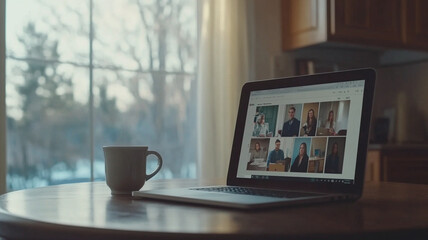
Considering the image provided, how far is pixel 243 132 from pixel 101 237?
1.98 feet

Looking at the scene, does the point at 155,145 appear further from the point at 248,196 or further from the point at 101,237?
the point at 101,237

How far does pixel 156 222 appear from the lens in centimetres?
77

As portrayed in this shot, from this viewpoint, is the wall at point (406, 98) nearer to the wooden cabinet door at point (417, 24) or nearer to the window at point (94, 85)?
the wooden cabinet door at point (417, 24)

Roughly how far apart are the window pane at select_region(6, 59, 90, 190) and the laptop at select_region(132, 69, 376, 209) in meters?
1.60

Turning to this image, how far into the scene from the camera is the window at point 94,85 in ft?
8.45

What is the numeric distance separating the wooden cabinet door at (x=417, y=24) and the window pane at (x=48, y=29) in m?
1.89

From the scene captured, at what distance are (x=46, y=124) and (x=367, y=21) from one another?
72.9 inches

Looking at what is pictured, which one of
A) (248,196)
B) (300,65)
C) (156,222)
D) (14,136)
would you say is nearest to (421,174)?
(300,65)

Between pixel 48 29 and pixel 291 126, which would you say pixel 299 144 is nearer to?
pixel 291 126

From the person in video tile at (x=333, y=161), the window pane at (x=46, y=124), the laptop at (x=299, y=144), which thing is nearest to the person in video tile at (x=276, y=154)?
the laptop at (x=299, y=144)

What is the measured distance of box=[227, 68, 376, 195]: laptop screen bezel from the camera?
1020mm

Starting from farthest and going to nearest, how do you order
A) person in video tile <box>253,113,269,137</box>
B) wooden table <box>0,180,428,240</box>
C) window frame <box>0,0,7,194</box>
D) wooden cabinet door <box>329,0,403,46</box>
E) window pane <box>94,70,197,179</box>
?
wooden cabinet door <box>329,0,403,46</box> < window pane <box>94,70,197,179</box> < window frame <box>0,0,7,194</box> < person in video tile <box>253,113,269,137</box> < wooden table <box>0,180,428,240</box>

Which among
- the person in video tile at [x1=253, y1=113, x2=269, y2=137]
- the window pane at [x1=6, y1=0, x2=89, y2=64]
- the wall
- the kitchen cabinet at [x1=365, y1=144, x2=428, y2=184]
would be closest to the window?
the window pane at [x1=6, y1=0, x2=89, y2=64]

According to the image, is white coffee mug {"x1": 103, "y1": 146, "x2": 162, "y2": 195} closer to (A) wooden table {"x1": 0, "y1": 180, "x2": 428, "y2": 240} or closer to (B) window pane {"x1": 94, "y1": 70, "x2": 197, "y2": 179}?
(A) wooden table {"x1": 0, "y1": 180, "x2": 428, "y2": 240}
